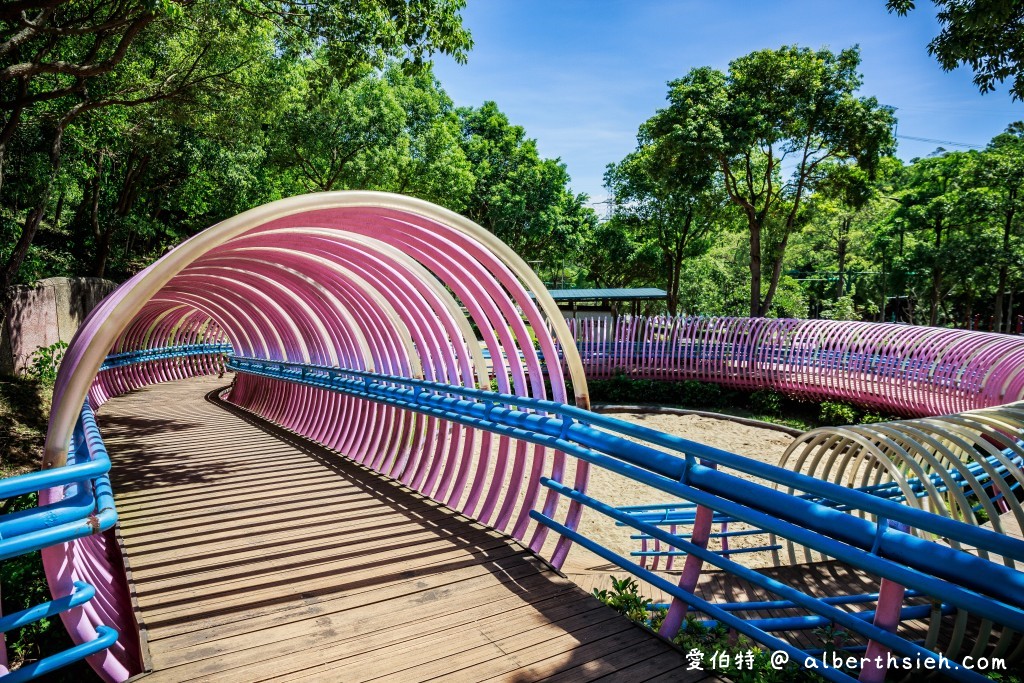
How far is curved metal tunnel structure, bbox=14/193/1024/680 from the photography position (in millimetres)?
2477

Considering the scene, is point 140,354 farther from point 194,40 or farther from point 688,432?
point 688,432

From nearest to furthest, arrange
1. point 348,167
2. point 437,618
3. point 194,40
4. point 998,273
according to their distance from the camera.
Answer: point 437,618 < point 194,40 < point 348,167 < point 998,273

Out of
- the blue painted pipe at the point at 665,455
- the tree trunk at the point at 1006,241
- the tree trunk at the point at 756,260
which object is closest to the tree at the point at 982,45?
the blue painted pipe at the point at 665,455

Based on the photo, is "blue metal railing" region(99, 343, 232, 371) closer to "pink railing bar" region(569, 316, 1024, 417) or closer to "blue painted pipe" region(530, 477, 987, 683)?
"pink railing bar" region(569, 316, 1024, 417)

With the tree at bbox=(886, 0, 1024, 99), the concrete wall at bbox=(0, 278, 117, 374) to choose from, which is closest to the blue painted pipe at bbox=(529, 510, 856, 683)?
the tree at bbox=(886, 0, 1024, 99)

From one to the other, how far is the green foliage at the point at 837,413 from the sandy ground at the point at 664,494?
1896 millimetres

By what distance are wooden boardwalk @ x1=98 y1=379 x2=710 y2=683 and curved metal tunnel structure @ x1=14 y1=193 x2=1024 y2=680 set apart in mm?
252

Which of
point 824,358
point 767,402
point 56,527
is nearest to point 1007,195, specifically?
point 824,358

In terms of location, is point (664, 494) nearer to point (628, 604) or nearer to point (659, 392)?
point (628, 604)

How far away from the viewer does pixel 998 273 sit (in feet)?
87.0

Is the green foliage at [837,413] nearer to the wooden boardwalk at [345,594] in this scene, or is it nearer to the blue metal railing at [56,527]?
the wooden boardwalk at [345,594]

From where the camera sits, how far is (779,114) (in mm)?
20625

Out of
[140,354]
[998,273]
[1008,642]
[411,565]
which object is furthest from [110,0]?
[998,273]

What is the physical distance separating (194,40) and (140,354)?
7550 mm
